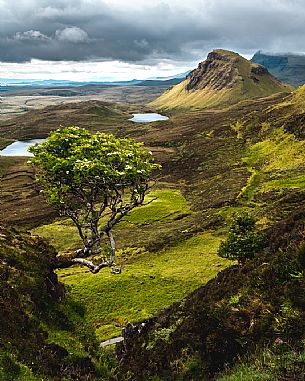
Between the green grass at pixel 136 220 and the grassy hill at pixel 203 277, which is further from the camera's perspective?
the green grass at pixel 136 220

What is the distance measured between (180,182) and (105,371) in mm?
125723

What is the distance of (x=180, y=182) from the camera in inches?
5650

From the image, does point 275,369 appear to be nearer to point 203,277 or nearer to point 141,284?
point 203,277

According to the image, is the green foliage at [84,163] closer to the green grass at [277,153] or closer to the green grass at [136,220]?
the green grass at [136,220]

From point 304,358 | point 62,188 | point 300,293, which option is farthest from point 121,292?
point 304,358

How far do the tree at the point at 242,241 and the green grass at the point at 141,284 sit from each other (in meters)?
8.07

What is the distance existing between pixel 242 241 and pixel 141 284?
16651 millimetres

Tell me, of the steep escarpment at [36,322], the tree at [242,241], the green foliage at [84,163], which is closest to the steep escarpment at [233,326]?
the steep escarpment at [36,322]

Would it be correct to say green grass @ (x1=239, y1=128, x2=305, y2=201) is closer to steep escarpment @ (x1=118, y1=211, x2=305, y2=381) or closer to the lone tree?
steep escarpment @ (x1=118, y1=211, x2=305, y2=381)

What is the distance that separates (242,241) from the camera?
1501 inches

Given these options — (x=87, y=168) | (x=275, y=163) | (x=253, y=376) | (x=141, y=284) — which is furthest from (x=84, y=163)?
(x=275, y=163)

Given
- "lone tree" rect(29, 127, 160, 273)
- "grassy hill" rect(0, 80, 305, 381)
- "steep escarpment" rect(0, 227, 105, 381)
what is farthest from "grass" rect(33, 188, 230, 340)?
"lone tree" rect(29, 127, 160, 273)

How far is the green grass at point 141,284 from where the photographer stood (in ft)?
133

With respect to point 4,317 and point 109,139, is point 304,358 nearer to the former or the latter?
point 4,317
